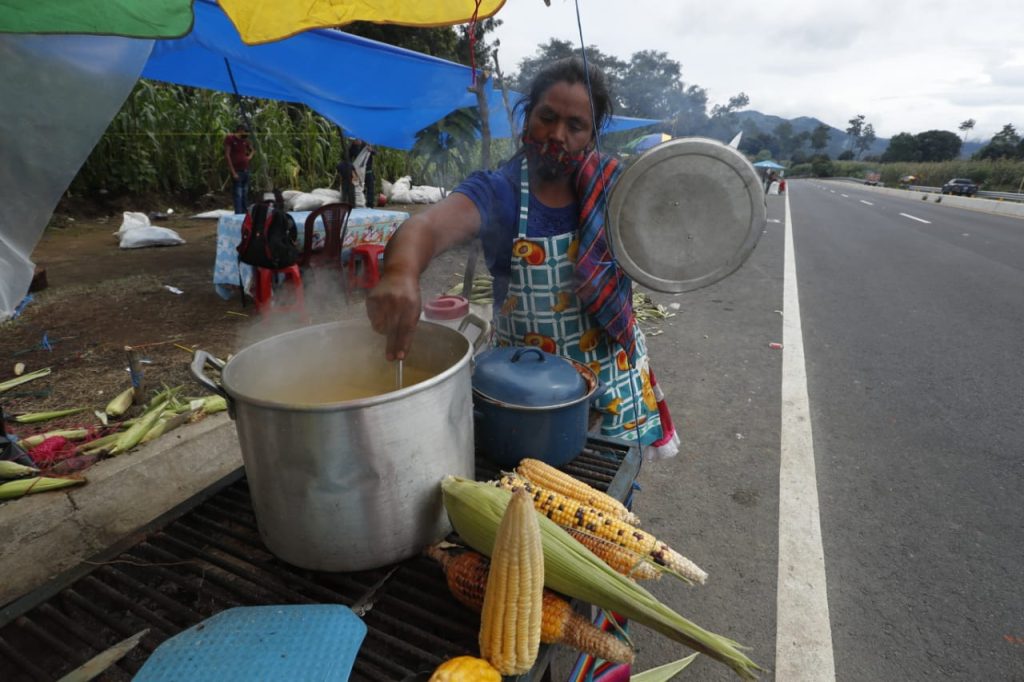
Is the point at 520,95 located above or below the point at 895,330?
above

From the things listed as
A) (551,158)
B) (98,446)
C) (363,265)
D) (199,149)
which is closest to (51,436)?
(98,446)

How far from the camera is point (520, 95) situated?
1.94 meters

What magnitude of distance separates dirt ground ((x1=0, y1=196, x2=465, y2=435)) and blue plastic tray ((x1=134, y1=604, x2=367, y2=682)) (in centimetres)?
125

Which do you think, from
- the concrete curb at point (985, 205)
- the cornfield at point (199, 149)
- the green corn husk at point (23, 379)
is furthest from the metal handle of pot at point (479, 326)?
the concrete curb at point (985, 205)

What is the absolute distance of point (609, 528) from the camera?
1075 mm

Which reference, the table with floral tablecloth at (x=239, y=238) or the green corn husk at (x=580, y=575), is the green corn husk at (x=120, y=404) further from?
the green corn husk at (x=580, y=575)

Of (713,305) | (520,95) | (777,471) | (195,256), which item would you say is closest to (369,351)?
(520,95)

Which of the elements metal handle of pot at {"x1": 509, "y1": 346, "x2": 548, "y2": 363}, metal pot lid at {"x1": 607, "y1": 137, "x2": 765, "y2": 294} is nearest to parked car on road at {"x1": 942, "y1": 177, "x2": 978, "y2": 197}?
metal pot lid at {"x1": 607, "y1": 137, "x2": 765, "y2": 294}

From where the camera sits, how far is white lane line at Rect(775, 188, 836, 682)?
6.79 feet

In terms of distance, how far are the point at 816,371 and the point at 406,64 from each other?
5.56 meters

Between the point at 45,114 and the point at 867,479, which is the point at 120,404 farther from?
the point at 867,479

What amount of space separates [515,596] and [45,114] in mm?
2825

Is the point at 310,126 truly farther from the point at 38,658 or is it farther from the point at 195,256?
the point at 38,658

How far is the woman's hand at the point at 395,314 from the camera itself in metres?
1.17
